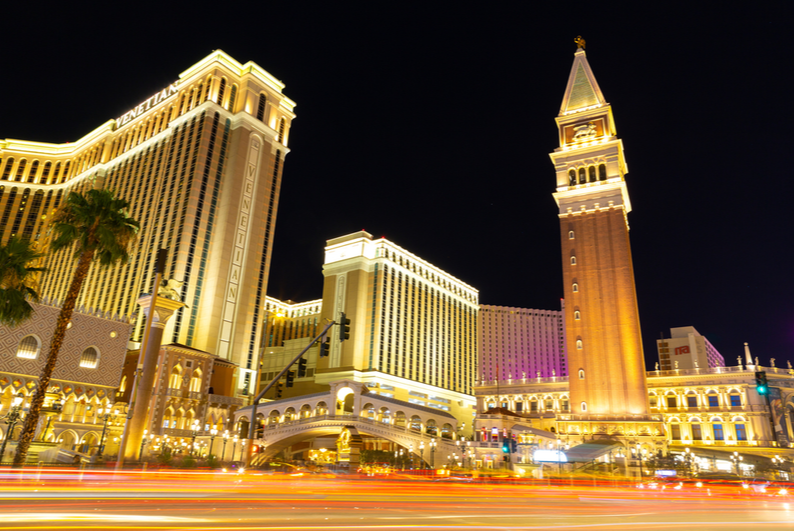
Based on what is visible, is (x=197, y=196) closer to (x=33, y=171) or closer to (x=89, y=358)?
(x=89, y=358)

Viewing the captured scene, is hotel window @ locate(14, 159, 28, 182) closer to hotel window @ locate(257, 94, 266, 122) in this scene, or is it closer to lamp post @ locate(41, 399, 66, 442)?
hotel window @ locate(257, 94, 266, 122)

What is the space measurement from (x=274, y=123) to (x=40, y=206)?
59.8 metres

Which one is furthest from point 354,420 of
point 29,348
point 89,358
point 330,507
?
point 330,507

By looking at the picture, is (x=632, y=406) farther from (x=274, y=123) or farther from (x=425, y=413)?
(x=274, y=123)

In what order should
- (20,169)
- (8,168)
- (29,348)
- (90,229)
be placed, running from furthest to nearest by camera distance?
(20,169), (8,168), (29,348), (90,229)

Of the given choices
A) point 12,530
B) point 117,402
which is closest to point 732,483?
point 12,530

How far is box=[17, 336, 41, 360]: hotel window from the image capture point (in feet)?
172

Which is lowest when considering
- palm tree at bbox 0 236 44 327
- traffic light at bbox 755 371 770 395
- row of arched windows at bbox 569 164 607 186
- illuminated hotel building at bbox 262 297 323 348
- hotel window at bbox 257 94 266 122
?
traffic light at bbox 755 371 770 395

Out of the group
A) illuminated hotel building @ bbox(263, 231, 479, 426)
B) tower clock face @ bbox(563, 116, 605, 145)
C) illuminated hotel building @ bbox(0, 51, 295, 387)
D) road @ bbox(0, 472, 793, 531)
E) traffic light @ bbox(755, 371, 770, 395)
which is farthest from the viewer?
illuminated hotel building @ bbox(263, 231, 479, 426)

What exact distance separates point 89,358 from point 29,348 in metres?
6.38

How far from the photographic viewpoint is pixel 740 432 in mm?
74812

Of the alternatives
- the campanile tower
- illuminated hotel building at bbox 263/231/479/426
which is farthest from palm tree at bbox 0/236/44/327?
illuminated hotel building at bbox 263/231/479/426

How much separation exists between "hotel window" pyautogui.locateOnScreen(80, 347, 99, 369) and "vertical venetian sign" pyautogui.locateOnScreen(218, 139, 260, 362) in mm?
29639

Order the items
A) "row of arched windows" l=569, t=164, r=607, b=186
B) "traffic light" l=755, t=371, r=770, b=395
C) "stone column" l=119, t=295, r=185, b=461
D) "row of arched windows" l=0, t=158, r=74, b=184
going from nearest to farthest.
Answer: "traffic light" l=755, t=371, r=770, b=395
"stone column" l=119, t=295, r=185, b=461
"row of arched windows" l=569, t=164, r=607, b=186
"row of arched windows" l=0, t=158, r=74, b=184
